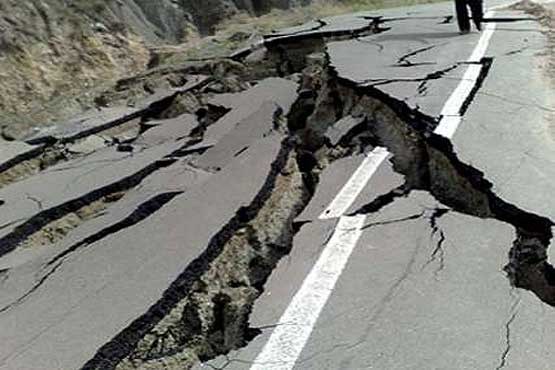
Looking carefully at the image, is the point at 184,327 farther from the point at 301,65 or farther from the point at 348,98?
the point at 301,65

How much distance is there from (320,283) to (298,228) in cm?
88

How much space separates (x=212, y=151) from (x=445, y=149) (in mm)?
2220

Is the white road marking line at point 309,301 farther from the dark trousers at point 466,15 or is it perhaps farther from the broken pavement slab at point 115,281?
the dark trousers at point 466,15

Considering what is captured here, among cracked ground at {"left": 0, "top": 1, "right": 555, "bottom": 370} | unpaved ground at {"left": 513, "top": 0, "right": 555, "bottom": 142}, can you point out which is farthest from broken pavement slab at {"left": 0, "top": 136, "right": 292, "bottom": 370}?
unpaved ground at {"left": 513, "top": 0, "right": 555, "bottom": 142}

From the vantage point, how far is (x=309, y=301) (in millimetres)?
3482

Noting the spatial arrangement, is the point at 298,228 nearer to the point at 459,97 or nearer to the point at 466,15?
the point at 459,97

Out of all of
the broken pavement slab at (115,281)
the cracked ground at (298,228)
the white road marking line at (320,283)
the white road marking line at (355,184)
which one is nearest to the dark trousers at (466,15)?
the cracked ground at (298,228)

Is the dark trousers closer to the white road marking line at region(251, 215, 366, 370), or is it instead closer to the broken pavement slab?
the broken pavement slab

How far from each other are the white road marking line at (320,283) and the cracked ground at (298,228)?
0.04 feet

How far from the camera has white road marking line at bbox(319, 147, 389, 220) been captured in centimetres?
458

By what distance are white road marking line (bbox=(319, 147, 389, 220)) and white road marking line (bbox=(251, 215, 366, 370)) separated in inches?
6.0

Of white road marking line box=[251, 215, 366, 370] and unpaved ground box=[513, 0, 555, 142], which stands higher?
white road marking line box=[251, 215, 366, 370]

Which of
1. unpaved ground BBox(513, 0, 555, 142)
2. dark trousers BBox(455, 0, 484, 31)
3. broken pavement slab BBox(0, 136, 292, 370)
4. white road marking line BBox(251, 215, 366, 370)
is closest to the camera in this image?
white road marking line BBox(251, 215, 366, 370)

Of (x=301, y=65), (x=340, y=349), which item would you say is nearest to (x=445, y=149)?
(x=340, y=349)
